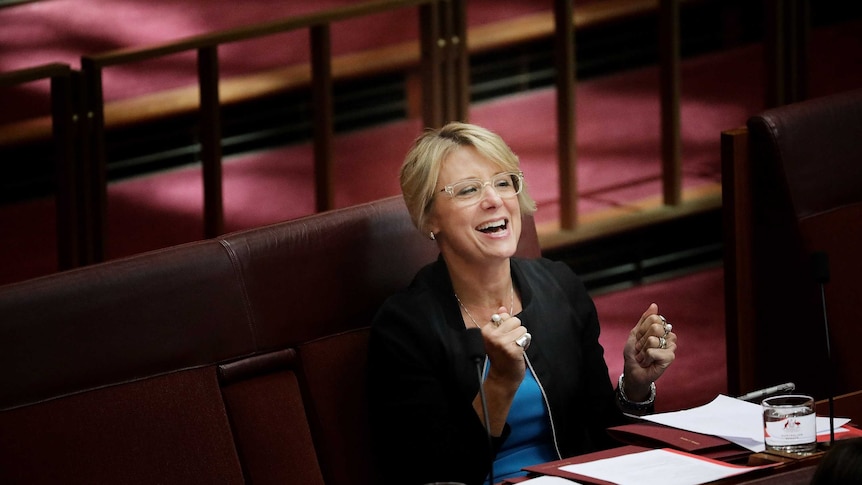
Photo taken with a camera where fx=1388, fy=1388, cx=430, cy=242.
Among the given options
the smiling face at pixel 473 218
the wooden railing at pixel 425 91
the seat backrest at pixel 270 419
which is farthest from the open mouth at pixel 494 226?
the wooden railing at pixel 425 91

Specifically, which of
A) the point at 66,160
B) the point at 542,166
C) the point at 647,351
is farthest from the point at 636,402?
the point at 542,166

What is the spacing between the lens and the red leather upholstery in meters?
1.96

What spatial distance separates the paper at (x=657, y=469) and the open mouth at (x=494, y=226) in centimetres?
47

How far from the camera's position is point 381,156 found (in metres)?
4.39

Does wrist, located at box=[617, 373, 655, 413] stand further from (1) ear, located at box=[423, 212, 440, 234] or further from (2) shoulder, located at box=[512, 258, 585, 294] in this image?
(1) ear, located at box=[423, 212, 440, 234]

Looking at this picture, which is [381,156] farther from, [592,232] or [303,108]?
[592,232]

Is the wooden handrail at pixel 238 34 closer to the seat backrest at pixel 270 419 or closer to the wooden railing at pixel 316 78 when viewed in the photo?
the wooden railing at pixel 316 78

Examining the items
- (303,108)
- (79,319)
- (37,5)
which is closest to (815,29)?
(303,108)

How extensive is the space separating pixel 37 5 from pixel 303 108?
1212mm

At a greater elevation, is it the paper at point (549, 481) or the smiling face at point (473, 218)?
the smiling face at point (473, 218)

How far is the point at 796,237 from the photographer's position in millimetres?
2646

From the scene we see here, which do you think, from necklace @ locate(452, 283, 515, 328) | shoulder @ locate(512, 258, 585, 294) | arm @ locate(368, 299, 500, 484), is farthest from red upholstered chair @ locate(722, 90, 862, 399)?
arm @ locate(368, 299, 500, 484)

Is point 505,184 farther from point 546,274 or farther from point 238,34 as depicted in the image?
point 238,34

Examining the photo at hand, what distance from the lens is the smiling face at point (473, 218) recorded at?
85.1 inches
